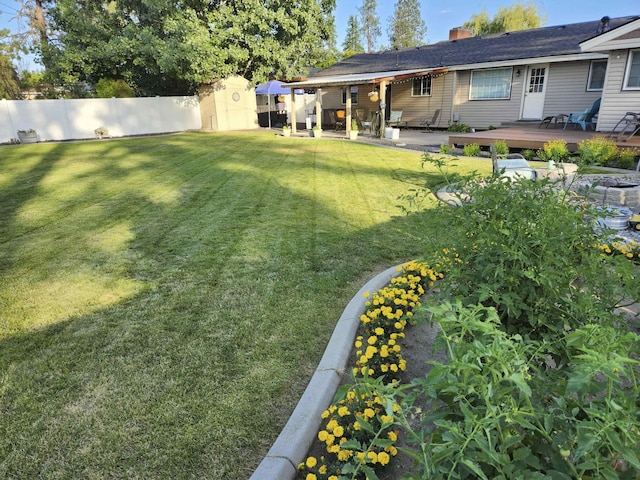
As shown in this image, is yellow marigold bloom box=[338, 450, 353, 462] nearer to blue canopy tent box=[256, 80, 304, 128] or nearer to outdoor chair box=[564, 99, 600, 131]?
outdoor chair box=[564, 99, 600, 131]

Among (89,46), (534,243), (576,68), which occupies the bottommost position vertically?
(534,243)

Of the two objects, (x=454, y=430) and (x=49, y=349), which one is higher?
(x=454, y=430)

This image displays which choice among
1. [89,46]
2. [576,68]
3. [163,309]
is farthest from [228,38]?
Answer: [163,309]

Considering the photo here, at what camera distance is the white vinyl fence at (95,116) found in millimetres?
15784

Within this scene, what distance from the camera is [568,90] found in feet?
46.6

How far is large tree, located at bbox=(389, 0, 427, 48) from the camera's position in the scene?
53.4 metres

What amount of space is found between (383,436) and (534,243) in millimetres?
1136

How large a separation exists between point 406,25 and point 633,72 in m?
49.5

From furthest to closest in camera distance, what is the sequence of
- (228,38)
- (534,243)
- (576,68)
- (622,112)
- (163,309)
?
(228,38)
(576,68)
(622,112)
(163,309)
(534,243)

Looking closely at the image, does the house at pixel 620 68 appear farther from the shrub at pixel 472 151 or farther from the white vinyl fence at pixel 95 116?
the white vinyl fence at pixel 95 116

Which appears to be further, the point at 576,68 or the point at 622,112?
the point at 576,68

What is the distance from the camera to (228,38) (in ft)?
59.2

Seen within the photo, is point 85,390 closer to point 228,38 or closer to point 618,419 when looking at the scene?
point 618,419

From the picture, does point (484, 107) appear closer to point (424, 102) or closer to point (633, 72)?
point (424, 102)
